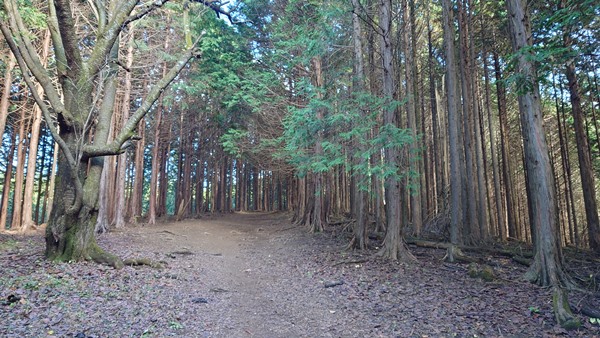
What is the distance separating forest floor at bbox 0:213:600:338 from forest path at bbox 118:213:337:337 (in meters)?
0.03

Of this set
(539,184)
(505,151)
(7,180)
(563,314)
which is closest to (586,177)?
(505,151)

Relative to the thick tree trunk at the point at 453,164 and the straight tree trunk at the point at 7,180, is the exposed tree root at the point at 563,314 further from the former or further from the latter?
the straight tree trunk at the point at 7,180

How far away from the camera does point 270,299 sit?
613cm

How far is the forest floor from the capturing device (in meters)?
4.29

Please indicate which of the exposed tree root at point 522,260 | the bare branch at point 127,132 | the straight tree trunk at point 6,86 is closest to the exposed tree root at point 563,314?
the exposed tree root at point 522,260

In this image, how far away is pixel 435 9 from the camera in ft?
50.9

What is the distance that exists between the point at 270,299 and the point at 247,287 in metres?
0.97

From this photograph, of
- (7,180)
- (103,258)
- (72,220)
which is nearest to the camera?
(72,220)

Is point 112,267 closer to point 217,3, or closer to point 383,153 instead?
point 217,3

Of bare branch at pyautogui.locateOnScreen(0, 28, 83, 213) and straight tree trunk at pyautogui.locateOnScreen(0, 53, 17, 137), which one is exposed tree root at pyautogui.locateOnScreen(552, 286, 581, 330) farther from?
straight tree trunk at pyautogui.locateOnScreen(0, 53, 17, 137)

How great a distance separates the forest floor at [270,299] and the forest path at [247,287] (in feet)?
0.09

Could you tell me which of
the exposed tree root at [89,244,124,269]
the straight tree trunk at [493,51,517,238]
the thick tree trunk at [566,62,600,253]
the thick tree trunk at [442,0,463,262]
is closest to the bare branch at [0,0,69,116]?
the exposed tree root at [89,244,124,269]

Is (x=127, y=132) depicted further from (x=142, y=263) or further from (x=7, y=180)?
(x=7, y=180)

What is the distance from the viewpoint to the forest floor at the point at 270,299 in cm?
429
